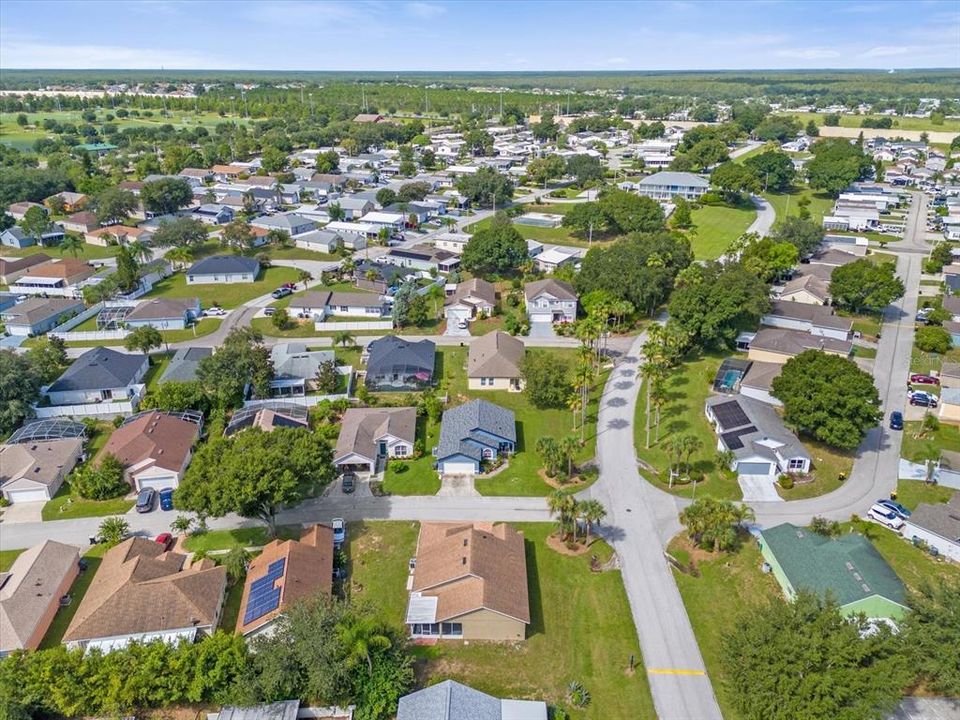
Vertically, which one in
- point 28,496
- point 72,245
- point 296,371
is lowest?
point 28,496

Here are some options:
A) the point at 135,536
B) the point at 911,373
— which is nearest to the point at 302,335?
the point at 135,536

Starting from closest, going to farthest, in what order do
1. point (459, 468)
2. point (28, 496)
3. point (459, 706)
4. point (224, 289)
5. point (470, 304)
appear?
point (459, 706) < point (28, 496) < point (459, 468) < point (470, 304) < point (224, 289)

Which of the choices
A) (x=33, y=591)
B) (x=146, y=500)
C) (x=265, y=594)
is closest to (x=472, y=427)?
(x=265, y=594)

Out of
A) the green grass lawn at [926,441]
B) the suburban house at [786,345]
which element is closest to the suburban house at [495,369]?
the suburban house at [786,345]

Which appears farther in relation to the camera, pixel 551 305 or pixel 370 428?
pixel 551 305

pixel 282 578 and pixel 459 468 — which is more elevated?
pixel 282 578

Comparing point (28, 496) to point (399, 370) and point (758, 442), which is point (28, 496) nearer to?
point (399, 370)

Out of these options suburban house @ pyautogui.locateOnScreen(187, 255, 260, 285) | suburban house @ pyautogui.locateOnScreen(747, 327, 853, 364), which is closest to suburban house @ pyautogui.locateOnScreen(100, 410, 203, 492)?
suburban house @ pyautogui.locateOnScreen(187, 255, 260, 285)
